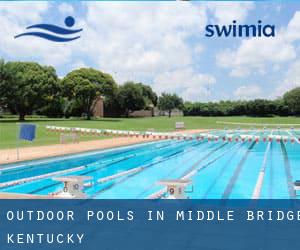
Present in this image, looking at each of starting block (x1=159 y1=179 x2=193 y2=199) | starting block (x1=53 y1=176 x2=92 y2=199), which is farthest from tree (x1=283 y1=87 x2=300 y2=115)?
starting block (x1=53 y1=176 x2=92 y2=199)

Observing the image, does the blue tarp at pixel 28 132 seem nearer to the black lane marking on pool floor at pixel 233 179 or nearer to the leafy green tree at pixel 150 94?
the black lane marking on pool floor at pixel 233 179

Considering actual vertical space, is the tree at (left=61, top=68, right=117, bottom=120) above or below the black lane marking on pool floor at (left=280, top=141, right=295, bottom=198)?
above

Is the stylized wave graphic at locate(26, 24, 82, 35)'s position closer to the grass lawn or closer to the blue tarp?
the grass lawn

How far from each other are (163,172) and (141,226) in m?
6.68

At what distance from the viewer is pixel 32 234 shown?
4570 mm

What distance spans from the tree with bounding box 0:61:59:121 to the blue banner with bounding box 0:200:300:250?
113 feet

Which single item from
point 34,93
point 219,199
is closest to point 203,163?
point 219,199

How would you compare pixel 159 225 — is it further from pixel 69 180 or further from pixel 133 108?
pixel 133 108

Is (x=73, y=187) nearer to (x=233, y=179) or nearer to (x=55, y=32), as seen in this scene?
(x=233, y=179)

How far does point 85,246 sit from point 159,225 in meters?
1.14

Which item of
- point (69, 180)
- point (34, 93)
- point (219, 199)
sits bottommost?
point (219, 199)

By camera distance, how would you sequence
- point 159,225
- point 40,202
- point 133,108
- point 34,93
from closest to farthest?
point 159,225 → point 40,202 → point 34,93 → point 133,108

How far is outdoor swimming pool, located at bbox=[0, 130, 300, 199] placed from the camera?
8.70 m

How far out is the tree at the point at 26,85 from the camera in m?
38.1
